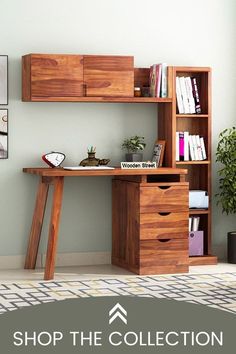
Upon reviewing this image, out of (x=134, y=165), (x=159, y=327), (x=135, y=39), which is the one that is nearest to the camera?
(x=159, y=327)

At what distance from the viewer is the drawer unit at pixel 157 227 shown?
5988 millimetres

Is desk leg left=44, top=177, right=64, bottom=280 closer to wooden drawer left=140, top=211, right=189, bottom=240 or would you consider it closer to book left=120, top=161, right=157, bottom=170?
book left=120, top=161, right=157, bottom=170

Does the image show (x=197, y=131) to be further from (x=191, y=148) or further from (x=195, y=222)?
(x=195, y=222)

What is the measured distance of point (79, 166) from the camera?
6.20 m

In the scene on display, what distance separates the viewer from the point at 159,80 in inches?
250

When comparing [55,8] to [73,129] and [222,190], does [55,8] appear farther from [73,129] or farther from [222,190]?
[222,190]

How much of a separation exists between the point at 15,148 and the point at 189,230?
1571mm

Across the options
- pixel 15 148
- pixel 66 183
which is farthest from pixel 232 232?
pixel 15 148

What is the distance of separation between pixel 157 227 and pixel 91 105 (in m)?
1.18

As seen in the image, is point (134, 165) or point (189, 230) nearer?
point (134, 165)

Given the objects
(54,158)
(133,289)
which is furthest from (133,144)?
(133,289)

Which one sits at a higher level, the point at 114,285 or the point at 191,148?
the point at 191,148

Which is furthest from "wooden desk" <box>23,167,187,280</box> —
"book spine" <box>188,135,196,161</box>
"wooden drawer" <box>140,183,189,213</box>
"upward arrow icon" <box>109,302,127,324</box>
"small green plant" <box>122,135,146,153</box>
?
"upward arrow icon" <box>109,302,127,324</box>

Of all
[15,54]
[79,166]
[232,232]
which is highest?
[15,54]
